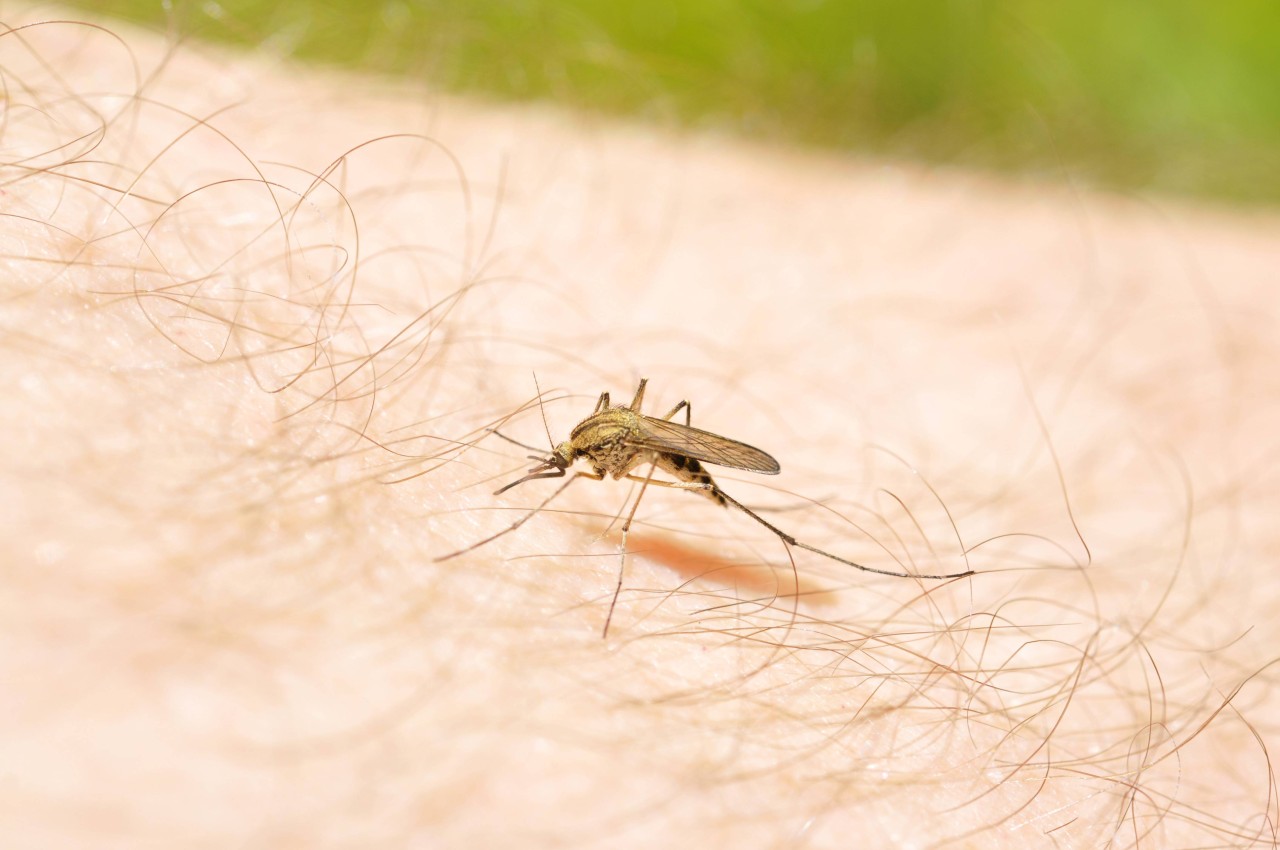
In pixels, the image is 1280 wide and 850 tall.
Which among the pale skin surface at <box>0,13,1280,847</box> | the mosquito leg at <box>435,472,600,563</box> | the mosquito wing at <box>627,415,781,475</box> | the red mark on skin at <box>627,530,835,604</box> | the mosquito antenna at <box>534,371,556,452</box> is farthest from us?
the mosquito antenna at <box>534,371,556,452</box>

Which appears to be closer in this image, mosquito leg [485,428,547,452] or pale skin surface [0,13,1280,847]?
pale skin surface [0,13,1280,847]

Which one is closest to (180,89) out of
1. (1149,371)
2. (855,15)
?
(1149,371)

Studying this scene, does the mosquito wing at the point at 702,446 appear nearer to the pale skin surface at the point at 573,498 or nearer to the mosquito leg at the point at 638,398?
the mosquito leg at the point at 638,398

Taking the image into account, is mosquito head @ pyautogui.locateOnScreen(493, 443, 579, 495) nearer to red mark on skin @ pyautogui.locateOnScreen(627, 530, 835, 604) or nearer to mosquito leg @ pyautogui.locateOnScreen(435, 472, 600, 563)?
mosquito leg @ pyautogui.locateOnScreen(435, 472, 600, 563)

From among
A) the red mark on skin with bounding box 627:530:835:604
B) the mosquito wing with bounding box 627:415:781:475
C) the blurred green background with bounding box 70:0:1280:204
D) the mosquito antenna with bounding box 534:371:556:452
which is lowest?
the red mark on skin with bounding box 627:530:835:604

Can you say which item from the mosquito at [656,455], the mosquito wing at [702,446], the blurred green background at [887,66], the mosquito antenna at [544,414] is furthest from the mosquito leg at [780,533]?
the blurred green background at [887,66]

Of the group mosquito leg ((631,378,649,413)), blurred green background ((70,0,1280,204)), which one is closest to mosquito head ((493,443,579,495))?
mosquito leg ((631,378,649,413))

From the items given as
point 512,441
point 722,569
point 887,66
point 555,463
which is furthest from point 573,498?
point 887,66

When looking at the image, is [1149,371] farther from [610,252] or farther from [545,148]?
[545,148]
